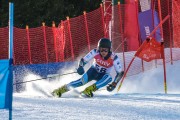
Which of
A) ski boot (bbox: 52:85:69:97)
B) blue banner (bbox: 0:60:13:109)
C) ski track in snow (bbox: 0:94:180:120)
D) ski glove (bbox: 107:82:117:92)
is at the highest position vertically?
blue banner (bbox: 0:60:13:109)

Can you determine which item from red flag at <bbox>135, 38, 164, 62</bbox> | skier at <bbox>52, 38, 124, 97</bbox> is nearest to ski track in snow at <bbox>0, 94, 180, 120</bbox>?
skier at <bbox>52, 38, 124, 97</bbox>

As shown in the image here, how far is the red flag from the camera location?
11680mm

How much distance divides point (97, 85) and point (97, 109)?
262 cm

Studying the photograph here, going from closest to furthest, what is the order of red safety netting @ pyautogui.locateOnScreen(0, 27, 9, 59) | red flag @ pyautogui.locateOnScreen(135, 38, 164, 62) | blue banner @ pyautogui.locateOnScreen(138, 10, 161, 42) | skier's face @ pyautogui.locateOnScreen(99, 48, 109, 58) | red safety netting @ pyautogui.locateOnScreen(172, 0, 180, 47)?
skier's face @ pyautogui.locateOnScreen(99, 48, 109, 58)
red flag @ pyautogui.locateOnScreen(135, 38, 164, 62)
red safety netting @ pyautogui.locateOnScreen(172, 0, 180, 47)
blue banner @ pyautogui.locateOnScreen(138, 10, 161, 42)
red safety netting @ pyautogui.locateOnScreen(0, 27, 9, 59)

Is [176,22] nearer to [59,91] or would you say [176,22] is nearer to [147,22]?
[147,22]

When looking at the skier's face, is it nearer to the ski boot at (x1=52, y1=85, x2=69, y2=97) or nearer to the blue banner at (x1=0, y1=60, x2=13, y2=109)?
the ski boot at (x1=52, y1=85, x2=69, y2=97)

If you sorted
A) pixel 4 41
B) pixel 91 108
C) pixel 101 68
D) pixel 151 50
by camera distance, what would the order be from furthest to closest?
pixel 4 41 < pixel 151 50 < pixel 101 68 < pixel 91 108

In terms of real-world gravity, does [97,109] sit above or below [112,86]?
below

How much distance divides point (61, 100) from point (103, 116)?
98.1 inches

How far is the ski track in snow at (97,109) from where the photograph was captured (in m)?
7.44

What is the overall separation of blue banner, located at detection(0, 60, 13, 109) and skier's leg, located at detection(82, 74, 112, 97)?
4561 mm

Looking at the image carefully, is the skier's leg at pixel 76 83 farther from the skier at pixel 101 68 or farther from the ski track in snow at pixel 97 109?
the ski track in snow at pixel 97 109

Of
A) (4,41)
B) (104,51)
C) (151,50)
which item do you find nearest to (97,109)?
(104,51)

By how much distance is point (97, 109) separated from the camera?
833 centimetres
